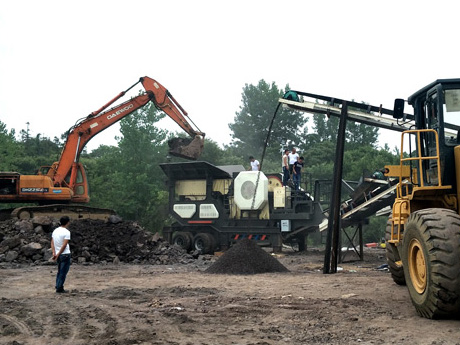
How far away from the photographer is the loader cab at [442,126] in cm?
793

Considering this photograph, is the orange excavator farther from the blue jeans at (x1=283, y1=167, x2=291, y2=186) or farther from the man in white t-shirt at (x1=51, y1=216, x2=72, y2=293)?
the man in white t-shirt at (x1=51, y1=216, x2=72, y2=293)

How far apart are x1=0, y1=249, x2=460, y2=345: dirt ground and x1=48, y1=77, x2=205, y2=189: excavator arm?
9.06m

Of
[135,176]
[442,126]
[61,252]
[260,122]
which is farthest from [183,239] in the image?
[260,122]

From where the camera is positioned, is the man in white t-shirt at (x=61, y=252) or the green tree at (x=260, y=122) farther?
the green tree at (x=260, y=122)

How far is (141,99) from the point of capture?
24.6 m

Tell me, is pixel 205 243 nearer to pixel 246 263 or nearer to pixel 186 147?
pixel 186 147

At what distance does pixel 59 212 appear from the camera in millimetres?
22109

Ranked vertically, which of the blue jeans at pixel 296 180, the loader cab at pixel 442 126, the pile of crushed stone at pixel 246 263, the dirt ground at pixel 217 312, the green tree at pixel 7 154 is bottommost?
the dirt ground at pixel 217 312

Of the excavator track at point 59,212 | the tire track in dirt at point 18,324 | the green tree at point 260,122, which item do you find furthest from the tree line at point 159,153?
the tire track in dirt at point 18,324

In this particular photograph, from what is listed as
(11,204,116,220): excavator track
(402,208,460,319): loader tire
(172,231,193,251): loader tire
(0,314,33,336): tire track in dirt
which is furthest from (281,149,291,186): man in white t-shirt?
(0,314,33,336): tire track in dirt

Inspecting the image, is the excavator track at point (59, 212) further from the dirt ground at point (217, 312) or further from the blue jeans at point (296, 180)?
the blue jeans at point (296, 180)

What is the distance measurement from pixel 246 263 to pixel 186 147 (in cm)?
823

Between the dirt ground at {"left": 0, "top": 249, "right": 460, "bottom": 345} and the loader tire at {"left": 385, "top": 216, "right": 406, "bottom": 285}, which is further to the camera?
the loader tire at {"left": 385, "top": 216, "right": 406, "bottom": 285}

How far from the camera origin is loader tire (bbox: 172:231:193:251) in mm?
25406
